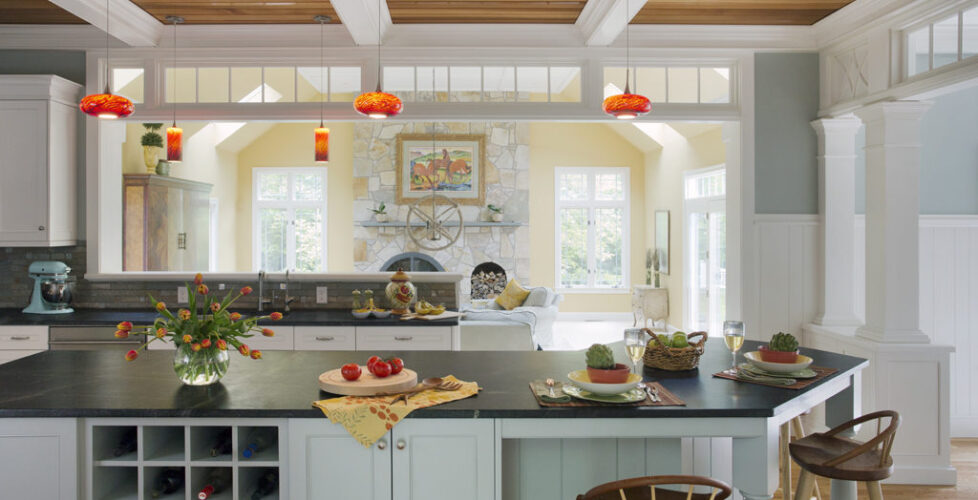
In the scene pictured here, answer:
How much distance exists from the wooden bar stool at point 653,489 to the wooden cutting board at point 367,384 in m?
0.73

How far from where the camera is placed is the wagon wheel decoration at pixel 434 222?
983cm

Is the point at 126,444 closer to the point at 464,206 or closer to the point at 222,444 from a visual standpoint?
the point at 222,444

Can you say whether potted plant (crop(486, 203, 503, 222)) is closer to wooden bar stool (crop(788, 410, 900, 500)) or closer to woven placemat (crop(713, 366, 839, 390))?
woven placemat (crop(713, 366, 839, 390))

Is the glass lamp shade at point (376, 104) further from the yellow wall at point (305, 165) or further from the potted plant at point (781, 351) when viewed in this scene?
the yellow wall at point (305, 165)

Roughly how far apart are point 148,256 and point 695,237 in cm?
630

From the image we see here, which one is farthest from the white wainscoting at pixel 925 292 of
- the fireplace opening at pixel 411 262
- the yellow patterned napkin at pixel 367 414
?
the fireplace opening at pixel 411 262

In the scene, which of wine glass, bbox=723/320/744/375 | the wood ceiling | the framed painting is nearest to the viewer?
wine glass, bbox=723/320/744/375

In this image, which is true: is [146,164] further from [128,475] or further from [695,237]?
[695,237]

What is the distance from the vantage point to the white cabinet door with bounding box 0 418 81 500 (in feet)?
6.97

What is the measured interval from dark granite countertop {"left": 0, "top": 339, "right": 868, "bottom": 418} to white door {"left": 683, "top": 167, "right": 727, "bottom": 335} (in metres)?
4.69

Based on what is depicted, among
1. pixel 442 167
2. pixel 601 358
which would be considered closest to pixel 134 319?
pixel 601 358

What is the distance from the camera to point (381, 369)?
2322 mm

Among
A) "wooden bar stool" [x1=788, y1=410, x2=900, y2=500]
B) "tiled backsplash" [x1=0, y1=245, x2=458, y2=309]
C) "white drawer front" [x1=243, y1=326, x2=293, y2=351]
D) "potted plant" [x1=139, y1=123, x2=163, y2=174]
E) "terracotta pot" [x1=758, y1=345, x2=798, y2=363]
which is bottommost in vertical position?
"wooden bar stool" [x1=788, y1=410, x2=900, y2=500]

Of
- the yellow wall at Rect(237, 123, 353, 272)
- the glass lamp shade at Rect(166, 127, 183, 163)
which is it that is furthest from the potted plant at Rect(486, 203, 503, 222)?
the glass lamp shade at Rect(166, 127, 183, 163)
